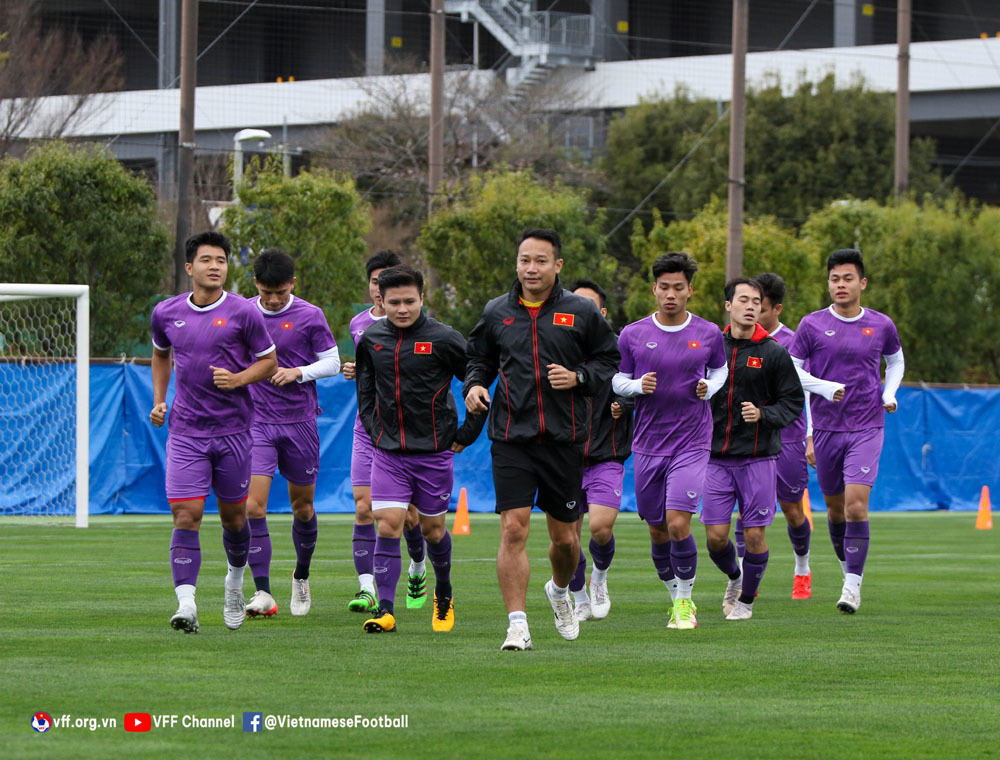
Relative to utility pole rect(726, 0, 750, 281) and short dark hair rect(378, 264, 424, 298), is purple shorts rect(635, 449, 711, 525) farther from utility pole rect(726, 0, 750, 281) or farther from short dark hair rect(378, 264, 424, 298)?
utility pole rect(726, 0, 750, 281)

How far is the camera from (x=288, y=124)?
50.3 metres

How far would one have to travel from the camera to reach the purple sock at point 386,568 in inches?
395

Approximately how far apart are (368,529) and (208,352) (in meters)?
2.09

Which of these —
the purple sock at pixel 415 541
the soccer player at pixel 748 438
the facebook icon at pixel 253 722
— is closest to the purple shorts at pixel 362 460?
the purple sock at pixel 415 541

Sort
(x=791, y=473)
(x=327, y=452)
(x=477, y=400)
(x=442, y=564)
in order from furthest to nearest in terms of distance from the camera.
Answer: (x=327, y=452)
(x=791, y=473)
(x=442, y=564)
(x=477, y=400)

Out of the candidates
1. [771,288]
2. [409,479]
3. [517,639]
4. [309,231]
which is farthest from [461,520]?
[517,639]

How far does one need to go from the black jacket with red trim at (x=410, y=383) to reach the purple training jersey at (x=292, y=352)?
43.0 inches

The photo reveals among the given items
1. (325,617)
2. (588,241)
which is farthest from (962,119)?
(325,617)

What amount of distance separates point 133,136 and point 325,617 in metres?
40.4

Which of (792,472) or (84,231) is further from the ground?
(84,231)

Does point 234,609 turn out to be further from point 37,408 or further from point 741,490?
point 37,408

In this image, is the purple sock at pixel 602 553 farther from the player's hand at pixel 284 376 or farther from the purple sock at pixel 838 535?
the player's hand at pixel 284 376

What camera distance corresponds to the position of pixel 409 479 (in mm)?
10188

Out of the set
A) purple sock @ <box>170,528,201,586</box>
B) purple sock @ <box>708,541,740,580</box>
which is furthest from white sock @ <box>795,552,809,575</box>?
purple sock @ <box>170,528,201,586</box>
